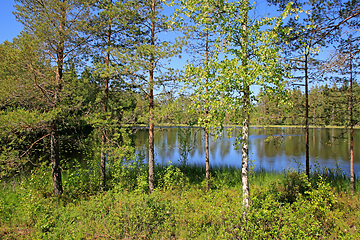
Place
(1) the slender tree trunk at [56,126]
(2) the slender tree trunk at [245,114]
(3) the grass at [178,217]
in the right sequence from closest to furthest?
(3) the grass at [178,217], (2) the slender tree trunk at [245,114], (1) the slender tree trunk at [56,126]

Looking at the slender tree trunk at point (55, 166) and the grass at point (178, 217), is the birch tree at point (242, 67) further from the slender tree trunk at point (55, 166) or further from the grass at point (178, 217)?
the slender tree trunk at point (55, 166)

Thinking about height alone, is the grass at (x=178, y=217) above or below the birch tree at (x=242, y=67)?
below

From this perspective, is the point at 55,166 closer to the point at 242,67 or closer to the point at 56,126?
the point at 56,126

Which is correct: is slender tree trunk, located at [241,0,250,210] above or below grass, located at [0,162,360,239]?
above

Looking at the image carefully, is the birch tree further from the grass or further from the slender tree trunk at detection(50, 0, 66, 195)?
the slender tree trunk at detection(50, 0, 66, 195)

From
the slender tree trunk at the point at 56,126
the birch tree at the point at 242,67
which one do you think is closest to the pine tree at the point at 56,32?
the slender tree trunk at the point at 56,126

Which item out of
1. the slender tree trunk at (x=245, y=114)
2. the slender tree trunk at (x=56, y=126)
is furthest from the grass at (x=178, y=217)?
the slender tree trunk at (x=56, y=126)

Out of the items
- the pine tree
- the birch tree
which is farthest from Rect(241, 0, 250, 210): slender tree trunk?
the pine tree

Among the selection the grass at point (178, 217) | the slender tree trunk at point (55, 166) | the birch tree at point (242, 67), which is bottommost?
the grass at point (178, 217)

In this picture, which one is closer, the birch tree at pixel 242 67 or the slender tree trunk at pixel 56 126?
the birch tree at pixel 242 67

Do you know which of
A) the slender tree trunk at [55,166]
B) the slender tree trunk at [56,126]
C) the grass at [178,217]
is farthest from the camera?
the slender tree trunk at [55,166]

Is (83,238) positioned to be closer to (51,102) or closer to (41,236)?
(41,236)

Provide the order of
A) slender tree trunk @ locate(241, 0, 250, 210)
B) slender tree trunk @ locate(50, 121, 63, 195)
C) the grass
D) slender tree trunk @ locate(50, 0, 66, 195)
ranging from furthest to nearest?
slender tree trunk @ locate(50, 121, 63, 195) < slender tree trunk @ locate(50, 0, 66, 195) < slender tree trunk @ locate(241, 0, 250, 210) < the grass

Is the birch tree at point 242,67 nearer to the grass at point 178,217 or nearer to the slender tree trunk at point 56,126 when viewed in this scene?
the grass at point 178,217
